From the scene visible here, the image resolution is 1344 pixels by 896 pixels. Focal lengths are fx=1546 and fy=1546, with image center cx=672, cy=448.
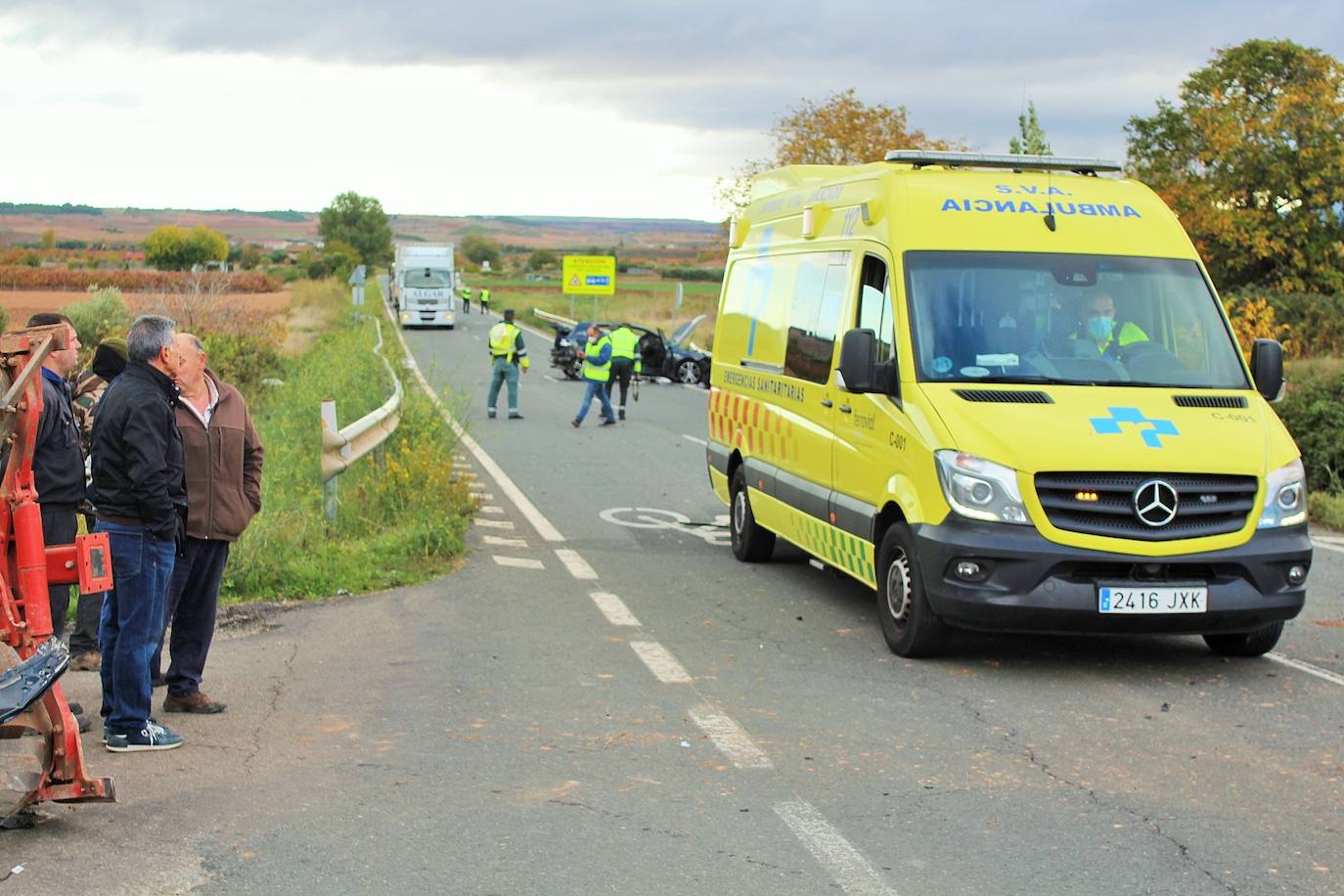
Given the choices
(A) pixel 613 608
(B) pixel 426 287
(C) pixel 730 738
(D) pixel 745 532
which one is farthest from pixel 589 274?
(C) pixel 730 738

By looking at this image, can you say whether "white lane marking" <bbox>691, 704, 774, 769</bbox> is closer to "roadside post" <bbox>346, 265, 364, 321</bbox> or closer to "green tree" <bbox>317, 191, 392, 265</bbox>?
"roadside post" <bbox>346, 265, 364, 321</bbox>

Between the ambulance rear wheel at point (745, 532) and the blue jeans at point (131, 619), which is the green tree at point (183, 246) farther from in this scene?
the blue jeans at point (131, 619)

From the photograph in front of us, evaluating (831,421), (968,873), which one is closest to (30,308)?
(831,421)

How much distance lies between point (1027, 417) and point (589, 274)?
5536cm

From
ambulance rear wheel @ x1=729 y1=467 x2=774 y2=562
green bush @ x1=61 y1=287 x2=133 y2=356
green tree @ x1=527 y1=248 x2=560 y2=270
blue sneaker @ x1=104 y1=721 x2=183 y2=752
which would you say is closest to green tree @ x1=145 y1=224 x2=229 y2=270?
green bush @ x1=61 y1=287 x2=133 y2=356

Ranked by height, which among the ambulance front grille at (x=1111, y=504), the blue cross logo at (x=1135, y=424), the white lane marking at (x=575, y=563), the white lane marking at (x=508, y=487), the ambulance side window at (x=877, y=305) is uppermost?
the ambulance side window at (x=877, y=305)

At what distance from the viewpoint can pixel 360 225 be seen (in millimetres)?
171125

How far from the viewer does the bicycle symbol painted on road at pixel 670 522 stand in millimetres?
13203

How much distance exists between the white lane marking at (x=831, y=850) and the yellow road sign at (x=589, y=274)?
56699 millimetres

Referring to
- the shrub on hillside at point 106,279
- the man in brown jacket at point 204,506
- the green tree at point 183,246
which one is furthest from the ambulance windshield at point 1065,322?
the green tree at point 183,246

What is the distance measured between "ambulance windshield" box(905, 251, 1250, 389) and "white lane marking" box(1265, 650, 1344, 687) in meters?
1.57

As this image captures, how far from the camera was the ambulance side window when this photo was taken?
352 inches

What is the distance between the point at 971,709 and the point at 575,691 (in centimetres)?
193

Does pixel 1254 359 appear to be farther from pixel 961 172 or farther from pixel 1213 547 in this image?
pixel 961 172
